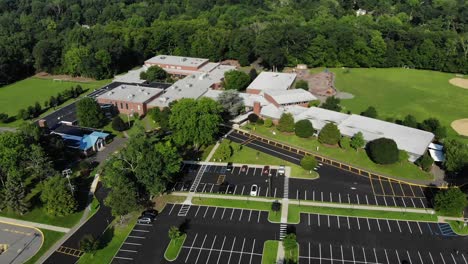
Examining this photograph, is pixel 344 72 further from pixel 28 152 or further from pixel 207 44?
pixel 28 152

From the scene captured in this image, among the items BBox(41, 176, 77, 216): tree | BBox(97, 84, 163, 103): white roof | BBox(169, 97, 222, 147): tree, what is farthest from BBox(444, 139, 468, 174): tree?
BBox(97, 84, 163, 103): white roof

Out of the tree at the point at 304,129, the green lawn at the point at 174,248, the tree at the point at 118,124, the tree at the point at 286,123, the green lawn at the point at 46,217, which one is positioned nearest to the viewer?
the green lawn at the point at 174,248

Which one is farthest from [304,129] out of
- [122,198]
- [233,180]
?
[122,198]

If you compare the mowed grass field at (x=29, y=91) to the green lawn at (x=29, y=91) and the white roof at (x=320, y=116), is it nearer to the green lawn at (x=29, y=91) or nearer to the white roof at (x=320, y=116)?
the green lawn at (x=29, y=91)

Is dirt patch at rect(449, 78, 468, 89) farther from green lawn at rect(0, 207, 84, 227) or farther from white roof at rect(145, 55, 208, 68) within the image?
green lawn at rect(0, 207, 84, 227)

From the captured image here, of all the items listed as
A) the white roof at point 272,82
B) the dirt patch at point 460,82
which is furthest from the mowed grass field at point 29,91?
the dirt patch at point 460,82

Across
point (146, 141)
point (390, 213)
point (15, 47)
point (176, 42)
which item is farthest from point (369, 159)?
point (15, 47)

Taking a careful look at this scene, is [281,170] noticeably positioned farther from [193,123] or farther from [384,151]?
[193,123]
